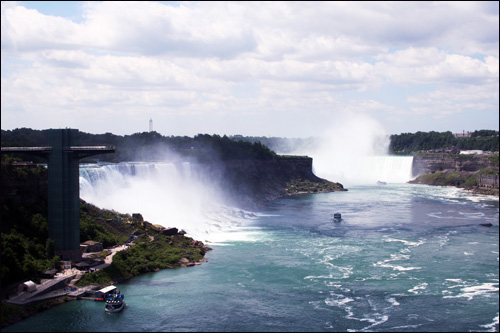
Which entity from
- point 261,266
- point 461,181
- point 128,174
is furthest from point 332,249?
point 461,181

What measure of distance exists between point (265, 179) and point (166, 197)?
27.6 metres

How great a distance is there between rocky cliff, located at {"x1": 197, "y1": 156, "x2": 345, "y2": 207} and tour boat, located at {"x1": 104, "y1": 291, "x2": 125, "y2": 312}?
4037 centimetres

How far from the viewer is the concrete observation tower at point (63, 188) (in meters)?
29.8

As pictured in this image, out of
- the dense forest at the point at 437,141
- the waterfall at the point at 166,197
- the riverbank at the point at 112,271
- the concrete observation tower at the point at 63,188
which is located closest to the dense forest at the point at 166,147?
the waterfall at the point at 166,197

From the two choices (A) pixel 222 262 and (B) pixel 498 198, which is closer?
(A) pixel 222 262

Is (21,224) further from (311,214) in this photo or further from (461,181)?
(461,181)

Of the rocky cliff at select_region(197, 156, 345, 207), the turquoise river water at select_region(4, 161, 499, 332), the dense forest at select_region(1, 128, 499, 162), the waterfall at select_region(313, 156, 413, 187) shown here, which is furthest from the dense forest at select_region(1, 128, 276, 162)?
the turquoise river water at select_region(4, 161, 499, 332)

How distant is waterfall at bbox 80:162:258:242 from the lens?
44.7 m

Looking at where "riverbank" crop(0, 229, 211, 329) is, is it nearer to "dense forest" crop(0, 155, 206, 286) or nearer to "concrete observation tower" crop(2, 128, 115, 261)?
"dense forest" crop(0, 155, 206, 286)

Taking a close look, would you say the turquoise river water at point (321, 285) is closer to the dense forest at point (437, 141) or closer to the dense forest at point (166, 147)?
the dense forest at point (166, 147)

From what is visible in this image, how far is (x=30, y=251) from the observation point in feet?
92.0

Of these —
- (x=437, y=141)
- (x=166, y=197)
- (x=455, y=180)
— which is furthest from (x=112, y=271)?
(x=437, y=141)

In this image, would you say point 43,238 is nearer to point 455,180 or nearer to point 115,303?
point 115,303

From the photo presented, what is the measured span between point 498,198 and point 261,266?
167 ft
